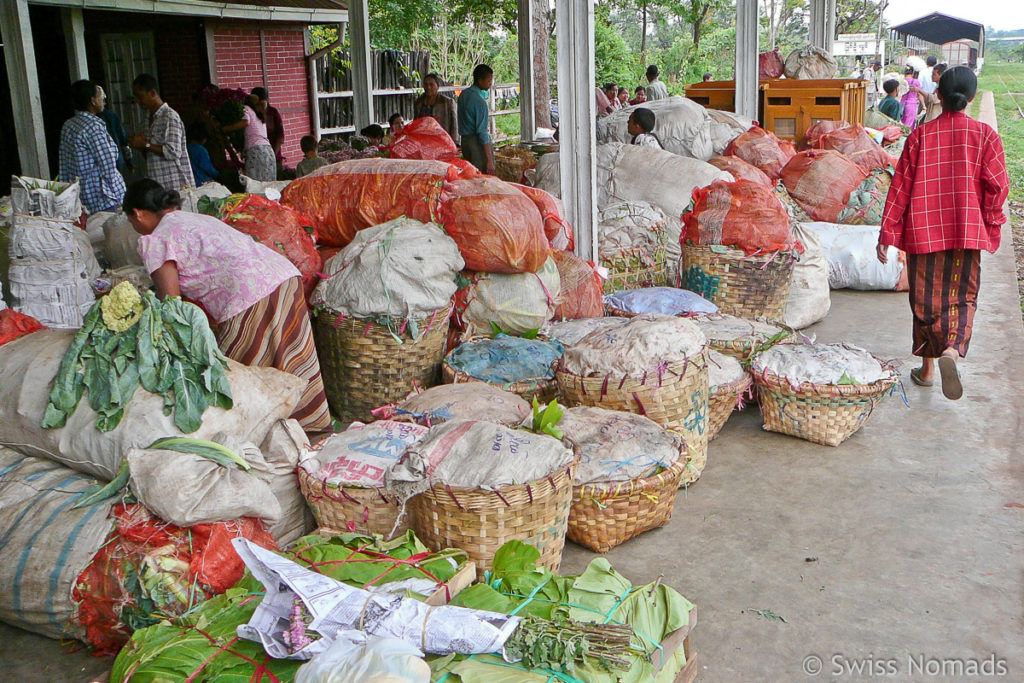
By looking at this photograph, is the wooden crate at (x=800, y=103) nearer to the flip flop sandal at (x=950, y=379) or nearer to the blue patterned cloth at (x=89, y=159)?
the flip flop sandal at (x=950, y=379)

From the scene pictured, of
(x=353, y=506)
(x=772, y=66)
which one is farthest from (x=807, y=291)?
(x=772, y=66)

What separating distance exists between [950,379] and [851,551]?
1639mm

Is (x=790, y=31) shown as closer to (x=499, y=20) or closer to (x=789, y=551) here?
(x=499, y=20)

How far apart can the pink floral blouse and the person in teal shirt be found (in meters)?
5.21

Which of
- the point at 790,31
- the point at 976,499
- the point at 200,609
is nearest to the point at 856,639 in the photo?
the point at 976,499

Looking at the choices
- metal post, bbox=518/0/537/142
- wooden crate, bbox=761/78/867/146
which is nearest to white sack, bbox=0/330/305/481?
metal post, bbox=518/0/537/142

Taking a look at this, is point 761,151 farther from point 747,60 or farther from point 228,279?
point 228,279

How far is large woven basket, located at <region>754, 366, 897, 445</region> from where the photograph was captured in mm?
4102

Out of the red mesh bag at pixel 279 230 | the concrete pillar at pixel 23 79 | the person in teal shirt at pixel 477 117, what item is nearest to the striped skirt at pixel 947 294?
the red mesh bag at pixel 279 230

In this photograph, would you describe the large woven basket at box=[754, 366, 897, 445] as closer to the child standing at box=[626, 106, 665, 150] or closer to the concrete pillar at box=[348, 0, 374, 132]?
the child standing at box=[626, 106, 665, 150]

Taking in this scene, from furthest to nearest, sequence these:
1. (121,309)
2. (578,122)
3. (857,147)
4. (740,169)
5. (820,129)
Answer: (820,129) < (857,147) < (740,169) < (578,122) < (121,309)

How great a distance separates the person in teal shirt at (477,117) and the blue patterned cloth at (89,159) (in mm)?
3849

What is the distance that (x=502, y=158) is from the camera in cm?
890

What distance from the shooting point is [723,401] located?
4.27m
